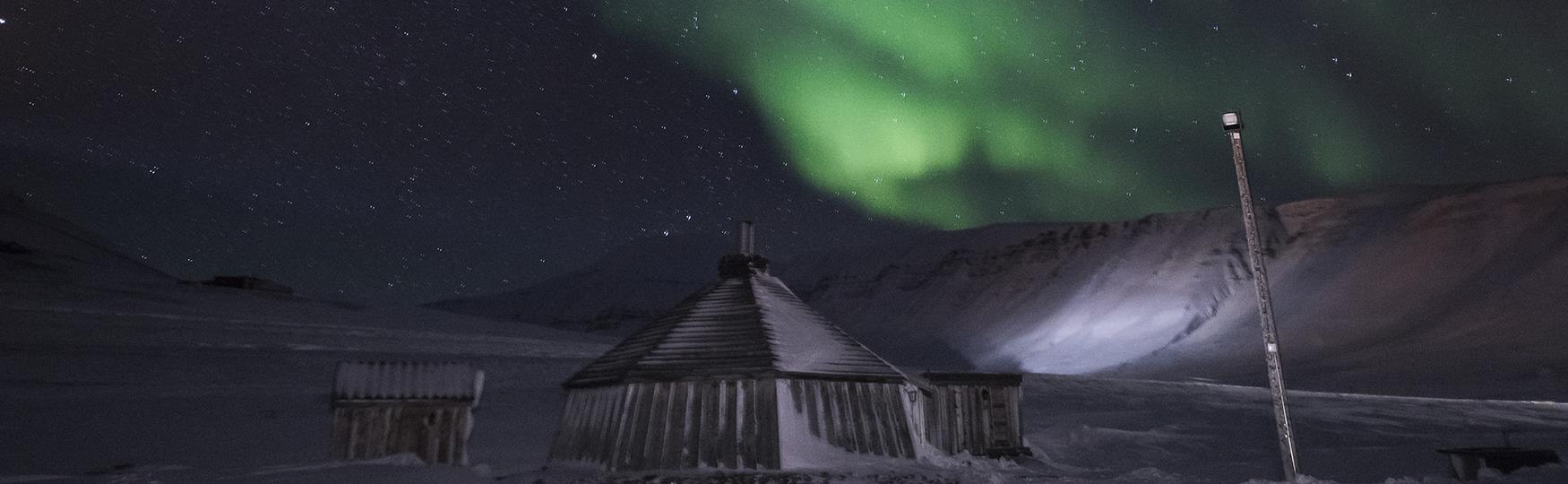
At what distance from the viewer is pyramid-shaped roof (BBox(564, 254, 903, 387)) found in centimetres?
2069

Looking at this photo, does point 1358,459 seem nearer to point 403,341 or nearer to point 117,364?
point 117,364

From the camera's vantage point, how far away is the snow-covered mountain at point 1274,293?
62031mm

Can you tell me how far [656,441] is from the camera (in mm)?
20281

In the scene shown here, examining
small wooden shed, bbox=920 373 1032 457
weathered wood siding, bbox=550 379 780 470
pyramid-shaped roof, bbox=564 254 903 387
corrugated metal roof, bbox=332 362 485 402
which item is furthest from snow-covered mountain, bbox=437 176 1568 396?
corrugated metal roof, bbox=332 362 485 402

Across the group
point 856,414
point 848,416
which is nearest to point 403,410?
point 848,416

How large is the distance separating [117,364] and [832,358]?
35.2 metres

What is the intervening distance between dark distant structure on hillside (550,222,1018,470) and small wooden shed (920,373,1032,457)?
2510 mm

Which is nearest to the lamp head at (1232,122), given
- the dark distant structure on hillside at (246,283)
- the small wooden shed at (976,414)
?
the small wooden shed at (976,414)

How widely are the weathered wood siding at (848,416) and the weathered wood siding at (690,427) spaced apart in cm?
45

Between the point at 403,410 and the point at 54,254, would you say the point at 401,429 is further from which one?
the point at 54,254

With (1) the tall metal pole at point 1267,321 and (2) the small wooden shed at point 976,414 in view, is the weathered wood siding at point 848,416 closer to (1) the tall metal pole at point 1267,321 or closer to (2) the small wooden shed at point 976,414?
(2) the small wooden shed at point 976,414

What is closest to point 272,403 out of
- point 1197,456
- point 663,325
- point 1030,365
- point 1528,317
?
point 663,325

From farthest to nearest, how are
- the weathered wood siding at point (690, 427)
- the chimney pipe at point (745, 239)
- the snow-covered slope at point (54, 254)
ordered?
the snow-covered slope at point (54, 254), the chimney pipe at point (745, 239), the weathered wood siding at point (690, 427)

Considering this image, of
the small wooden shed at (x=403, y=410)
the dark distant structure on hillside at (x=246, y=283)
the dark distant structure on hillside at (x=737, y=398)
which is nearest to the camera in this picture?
the dark distant structure on hillside at (x=737, y=398)
